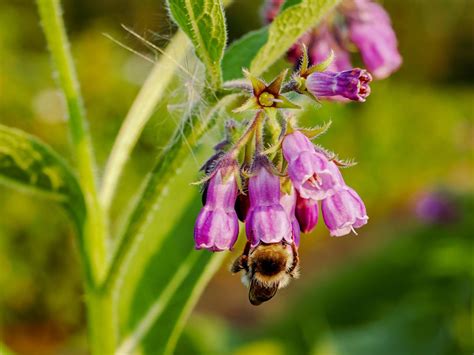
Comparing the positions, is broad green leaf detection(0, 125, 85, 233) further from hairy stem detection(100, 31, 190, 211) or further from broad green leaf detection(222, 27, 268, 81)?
broad green leaf detection(222, 27, 268, 81)

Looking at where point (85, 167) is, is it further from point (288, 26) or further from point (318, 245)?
point (318, 245)

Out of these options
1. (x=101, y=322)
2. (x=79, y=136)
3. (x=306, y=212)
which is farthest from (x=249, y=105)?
(x=101, y=322)

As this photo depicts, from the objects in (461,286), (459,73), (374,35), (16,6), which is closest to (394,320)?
(461,286)

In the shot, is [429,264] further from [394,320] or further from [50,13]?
[50,13]

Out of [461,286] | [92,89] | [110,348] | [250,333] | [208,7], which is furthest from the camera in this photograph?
[92,89]

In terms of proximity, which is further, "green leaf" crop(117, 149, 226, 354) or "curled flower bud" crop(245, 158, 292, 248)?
"green leaf" crop(117, 149, 226, 354)

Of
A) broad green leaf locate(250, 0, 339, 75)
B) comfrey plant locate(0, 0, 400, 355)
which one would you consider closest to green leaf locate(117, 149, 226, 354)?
comfrey plant locate(0, 0, 400, 355)

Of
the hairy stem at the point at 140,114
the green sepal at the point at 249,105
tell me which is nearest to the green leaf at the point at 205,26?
the green sepal at the point at 249,105
